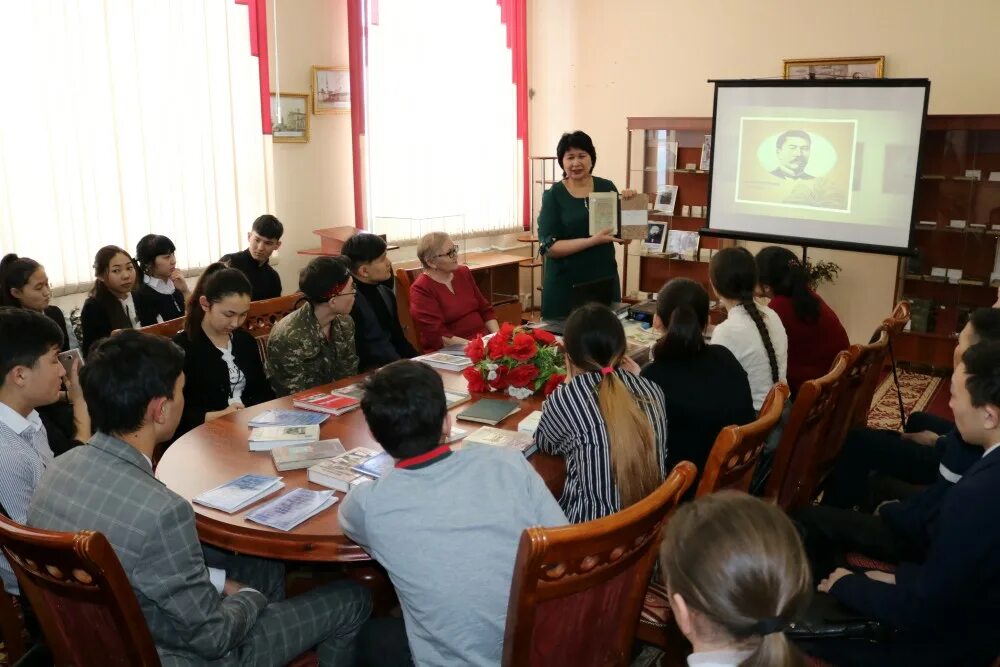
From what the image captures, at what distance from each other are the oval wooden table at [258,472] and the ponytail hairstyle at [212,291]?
0.48 metres

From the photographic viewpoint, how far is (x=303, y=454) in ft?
7.82

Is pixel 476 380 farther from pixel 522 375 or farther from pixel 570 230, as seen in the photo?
pixel 570 230

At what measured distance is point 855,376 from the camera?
2896 millimetres

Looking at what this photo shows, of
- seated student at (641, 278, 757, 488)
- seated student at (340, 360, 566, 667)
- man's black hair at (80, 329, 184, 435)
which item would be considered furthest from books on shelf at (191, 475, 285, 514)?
seated student at (641, 278, 757, 488)

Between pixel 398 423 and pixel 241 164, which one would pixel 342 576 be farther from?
pixel 241 164

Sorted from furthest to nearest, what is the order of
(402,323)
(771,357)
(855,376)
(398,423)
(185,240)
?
(185,240) → (402,323) → (771,357) → (855,376) → (398,423)

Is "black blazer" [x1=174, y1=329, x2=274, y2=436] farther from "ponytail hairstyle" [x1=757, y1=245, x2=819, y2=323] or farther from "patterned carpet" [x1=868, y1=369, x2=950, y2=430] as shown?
"patterned carpet" [x1=868, y1=369, x2=950, y2=430]

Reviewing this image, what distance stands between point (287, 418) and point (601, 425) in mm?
1116

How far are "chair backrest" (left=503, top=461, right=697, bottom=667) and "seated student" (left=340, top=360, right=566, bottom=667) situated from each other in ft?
0.36

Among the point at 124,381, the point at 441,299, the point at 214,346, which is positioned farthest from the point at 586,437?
the point at 441,299

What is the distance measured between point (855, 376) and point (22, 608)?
266 cm

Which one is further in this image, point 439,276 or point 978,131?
point 978,131

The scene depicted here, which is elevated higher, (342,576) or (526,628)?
(526,628)

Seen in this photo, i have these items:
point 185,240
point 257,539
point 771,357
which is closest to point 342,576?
point 257,539
